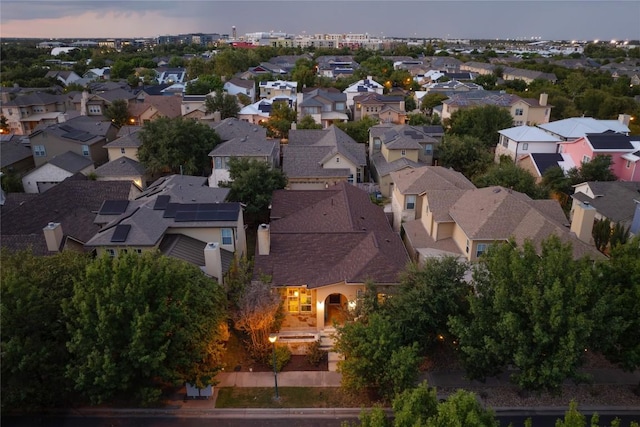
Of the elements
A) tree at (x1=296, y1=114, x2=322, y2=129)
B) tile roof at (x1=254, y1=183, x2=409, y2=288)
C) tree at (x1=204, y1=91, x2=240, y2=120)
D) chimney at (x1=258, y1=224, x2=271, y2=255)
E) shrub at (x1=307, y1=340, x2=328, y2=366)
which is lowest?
shrub at (x1=307, y1=340, x2=328, y2=366)

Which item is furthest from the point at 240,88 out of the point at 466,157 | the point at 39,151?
the point at 466,157

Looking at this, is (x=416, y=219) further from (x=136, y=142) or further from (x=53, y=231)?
(x=136, y=142)

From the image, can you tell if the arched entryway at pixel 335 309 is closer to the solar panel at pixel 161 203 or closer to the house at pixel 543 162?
the solar panel at pixel 161 203

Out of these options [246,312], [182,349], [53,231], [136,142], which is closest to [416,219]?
[246,312]

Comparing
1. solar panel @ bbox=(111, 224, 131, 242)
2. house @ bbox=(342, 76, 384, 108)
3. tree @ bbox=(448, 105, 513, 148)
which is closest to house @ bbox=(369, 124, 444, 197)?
tree @ bbox=(448, 105, 513, 148)

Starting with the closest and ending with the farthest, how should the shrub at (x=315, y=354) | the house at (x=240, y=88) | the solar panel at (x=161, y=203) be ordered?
the shrub at (x=315, y=354)
the solar panel at (x=161, y=203)
the house at (x=240, y=88)

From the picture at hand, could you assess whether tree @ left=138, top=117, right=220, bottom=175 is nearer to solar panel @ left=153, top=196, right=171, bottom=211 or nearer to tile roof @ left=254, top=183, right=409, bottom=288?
tile roof @ left=254, top=183, right=409, bottom=288

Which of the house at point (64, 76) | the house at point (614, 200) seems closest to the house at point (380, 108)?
the house at point (614, 200)
